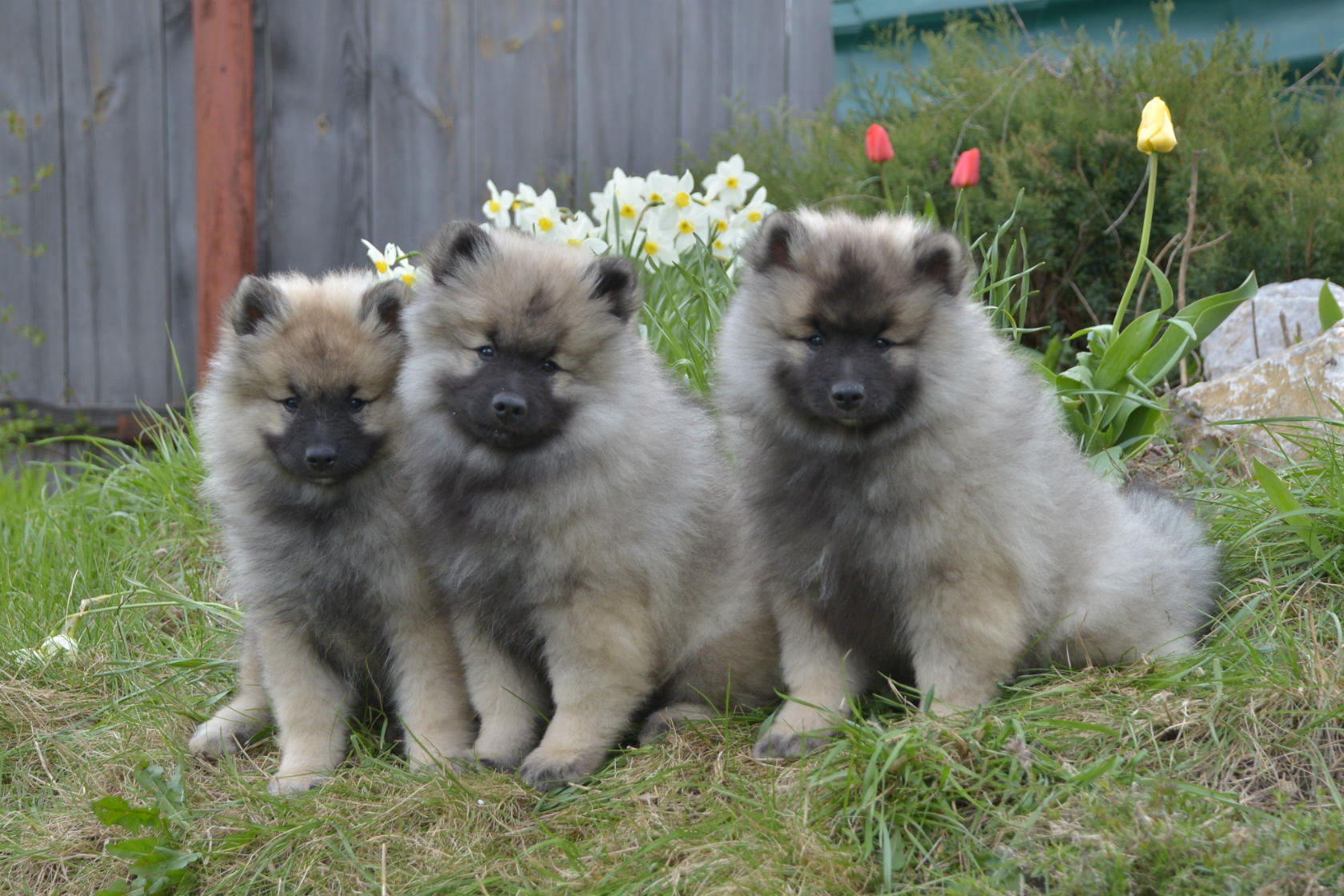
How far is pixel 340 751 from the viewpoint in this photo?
317 centimetres

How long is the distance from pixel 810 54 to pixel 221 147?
10.3 feet

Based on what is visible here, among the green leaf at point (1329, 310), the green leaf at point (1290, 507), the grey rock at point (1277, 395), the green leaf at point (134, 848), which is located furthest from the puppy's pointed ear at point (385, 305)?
the green leaf at point (1329, 310)

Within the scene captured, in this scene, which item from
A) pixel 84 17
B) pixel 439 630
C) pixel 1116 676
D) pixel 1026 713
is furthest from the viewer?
pixel 84 17

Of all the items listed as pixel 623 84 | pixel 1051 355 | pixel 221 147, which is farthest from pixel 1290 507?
pixel 221 147

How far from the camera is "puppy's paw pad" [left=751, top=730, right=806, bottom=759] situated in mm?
2857

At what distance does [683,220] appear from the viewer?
4.74m

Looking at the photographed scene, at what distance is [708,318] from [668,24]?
106 inches

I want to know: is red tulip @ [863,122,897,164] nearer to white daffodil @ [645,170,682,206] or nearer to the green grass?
white daffodil @ [645,170,682,206]

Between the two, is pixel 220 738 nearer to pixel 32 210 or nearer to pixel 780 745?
pixel 780 745

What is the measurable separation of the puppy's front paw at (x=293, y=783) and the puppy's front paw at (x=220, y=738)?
312mm

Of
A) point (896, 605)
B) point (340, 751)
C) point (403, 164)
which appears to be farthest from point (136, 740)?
point (403, 164)

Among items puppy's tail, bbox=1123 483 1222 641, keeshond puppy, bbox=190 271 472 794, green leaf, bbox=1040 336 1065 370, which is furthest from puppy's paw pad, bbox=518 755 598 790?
green leaf, bbox=1040 336 1065 370

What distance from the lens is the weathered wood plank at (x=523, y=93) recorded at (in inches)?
244

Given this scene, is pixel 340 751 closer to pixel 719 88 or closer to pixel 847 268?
pixel 847 268
